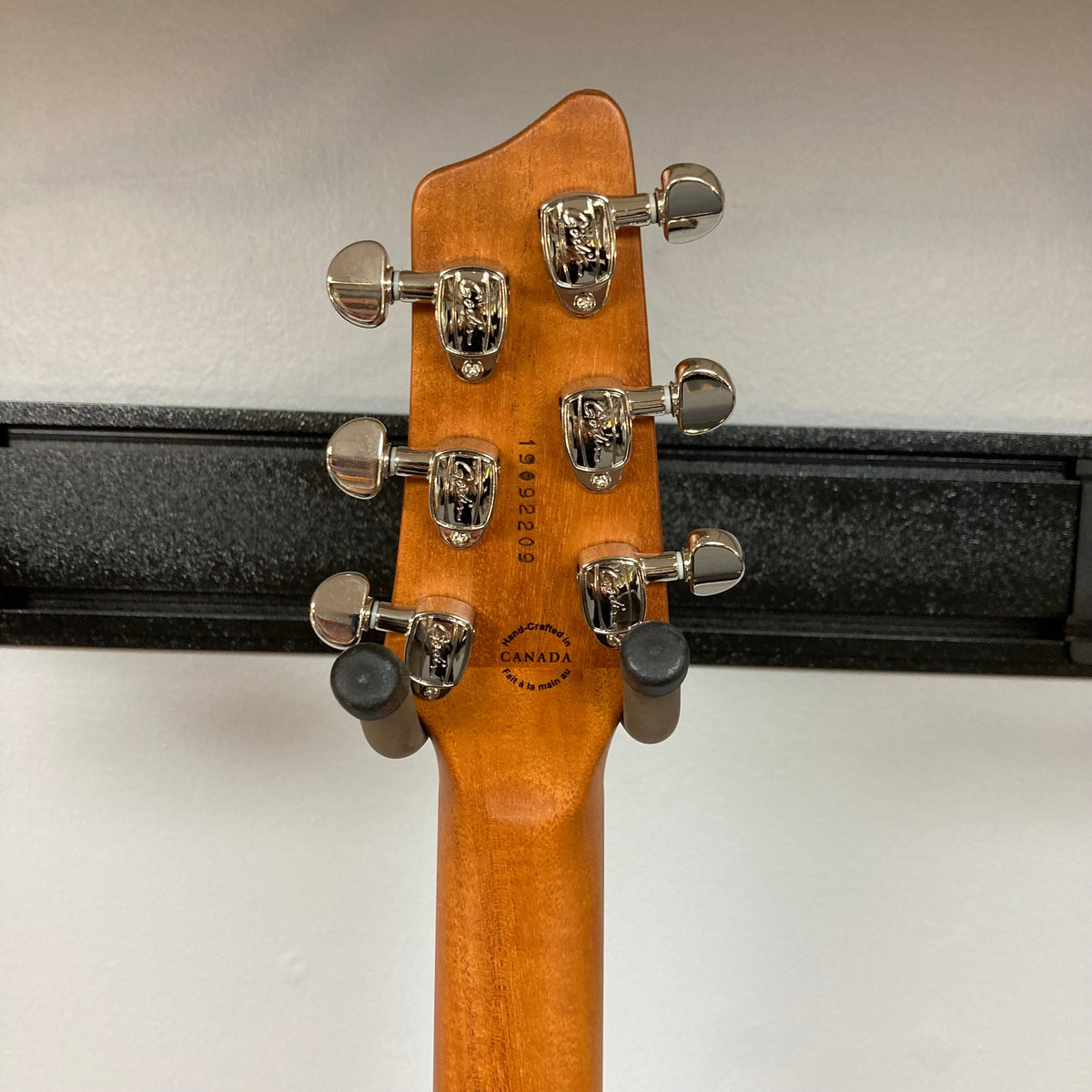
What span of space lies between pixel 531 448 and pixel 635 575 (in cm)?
9

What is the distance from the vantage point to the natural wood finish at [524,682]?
46cm

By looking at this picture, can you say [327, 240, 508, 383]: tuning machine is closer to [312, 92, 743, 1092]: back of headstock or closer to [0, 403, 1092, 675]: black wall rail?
[312, 92, 743, 1092]: back of headstock

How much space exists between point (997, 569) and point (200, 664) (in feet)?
1.91

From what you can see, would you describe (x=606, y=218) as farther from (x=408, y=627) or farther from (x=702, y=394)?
(x=408, y=627)

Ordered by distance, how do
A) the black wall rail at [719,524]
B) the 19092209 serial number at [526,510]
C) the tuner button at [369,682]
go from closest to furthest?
the tuner button at [369,682], the 19092209 serial number at [526,510], the black wall rail at [719,524]

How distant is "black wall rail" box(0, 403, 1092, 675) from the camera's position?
1.96ft

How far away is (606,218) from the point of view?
419mm

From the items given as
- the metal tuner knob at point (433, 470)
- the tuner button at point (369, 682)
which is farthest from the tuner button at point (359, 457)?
the tuner button at point (369, 682)

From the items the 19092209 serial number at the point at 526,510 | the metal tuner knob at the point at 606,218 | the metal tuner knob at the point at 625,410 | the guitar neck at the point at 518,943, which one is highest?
the metal tuner knob at the point at 606,218

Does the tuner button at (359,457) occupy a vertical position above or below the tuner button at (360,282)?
below

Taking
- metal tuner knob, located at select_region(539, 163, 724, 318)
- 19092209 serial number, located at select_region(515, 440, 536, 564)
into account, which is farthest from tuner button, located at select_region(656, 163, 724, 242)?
19092209 serial number, located at select_region(515, 440, 536, 564)

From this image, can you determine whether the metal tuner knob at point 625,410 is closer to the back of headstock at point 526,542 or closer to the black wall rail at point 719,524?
the back of headstock at point 526,542

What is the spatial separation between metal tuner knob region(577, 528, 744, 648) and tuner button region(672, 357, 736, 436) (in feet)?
0.19

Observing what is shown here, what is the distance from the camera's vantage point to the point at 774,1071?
0.67 meters
